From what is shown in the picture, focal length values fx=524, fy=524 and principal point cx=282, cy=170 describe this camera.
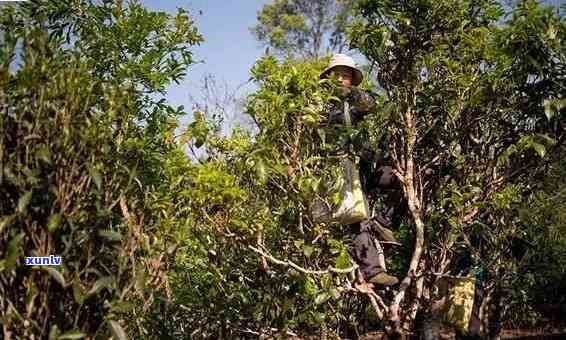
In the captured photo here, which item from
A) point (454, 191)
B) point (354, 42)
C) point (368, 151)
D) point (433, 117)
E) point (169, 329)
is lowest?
point (169, 329)

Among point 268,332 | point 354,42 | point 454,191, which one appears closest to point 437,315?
point 454,191

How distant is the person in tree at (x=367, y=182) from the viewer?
2.80 metres

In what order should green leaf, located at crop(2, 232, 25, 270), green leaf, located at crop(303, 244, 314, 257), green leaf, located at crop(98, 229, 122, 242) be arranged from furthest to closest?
green leaf, located at crop(303, 244, 314, 257), green leaf, located at crop(98, 229, 122, 242), green leaf, located at crop(2, 232, 25, 270)

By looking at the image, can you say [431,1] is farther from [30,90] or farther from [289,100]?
[30,90]

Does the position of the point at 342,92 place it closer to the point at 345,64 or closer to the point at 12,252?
the point at 345,64

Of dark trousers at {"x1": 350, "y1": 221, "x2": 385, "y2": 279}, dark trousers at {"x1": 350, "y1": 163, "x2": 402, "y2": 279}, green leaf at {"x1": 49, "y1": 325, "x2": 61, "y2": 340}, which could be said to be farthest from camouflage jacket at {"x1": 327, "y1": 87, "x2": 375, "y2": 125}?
green leaf at {"x1": 49, "y1": 325, "x2": 61, "y2": 340}

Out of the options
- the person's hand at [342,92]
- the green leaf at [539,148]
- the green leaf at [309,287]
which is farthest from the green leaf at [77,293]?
the green leaf at [539,148]

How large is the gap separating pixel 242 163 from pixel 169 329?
1436mm

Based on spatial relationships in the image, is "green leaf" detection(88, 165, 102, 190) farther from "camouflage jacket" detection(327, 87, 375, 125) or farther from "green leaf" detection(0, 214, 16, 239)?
"camouflage jacket" detection(327, 87, 375, 125)

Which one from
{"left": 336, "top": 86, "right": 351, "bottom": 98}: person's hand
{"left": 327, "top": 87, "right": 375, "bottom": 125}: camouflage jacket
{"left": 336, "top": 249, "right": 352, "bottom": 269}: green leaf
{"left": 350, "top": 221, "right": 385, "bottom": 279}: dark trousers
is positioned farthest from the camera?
{"left": 350, "top": 221, "right": 385, "bottom": 279}: dark trousers

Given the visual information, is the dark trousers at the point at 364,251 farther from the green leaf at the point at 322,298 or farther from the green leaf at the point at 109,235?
the green leaf at the point at 109,235

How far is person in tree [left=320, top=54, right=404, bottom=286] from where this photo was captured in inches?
110

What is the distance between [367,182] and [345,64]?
2.40 feet

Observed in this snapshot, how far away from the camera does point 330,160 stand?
2.53m
